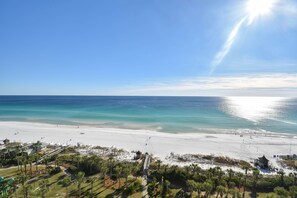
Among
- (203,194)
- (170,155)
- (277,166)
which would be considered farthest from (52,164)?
(277,166)

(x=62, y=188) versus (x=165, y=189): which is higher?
(x=165, y=189)

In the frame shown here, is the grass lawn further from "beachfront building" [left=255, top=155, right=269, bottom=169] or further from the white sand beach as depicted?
"beachfront building" [left=255, top=155, right=269, bottom=169]

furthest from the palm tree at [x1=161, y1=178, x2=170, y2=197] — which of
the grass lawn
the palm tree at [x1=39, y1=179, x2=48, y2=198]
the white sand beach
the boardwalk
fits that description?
the white sand beach

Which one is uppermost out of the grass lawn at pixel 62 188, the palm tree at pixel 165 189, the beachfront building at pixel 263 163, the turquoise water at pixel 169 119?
the turquoise water at pixel 169 119

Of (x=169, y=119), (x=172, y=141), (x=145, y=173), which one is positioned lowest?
(x=145, y=173)

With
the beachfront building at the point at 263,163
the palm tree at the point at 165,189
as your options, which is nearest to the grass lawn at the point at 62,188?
the palm tree at the point at 165,189

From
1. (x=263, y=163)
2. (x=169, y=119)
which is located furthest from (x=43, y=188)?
(x=169, y=119)

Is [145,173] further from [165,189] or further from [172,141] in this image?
[172,141]

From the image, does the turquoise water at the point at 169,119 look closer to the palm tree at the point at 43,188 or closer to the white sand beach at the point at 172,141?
the white sand beach at the point at 172,141

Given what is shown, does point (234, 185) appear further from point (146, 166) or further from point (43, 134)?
point (43, 134)
